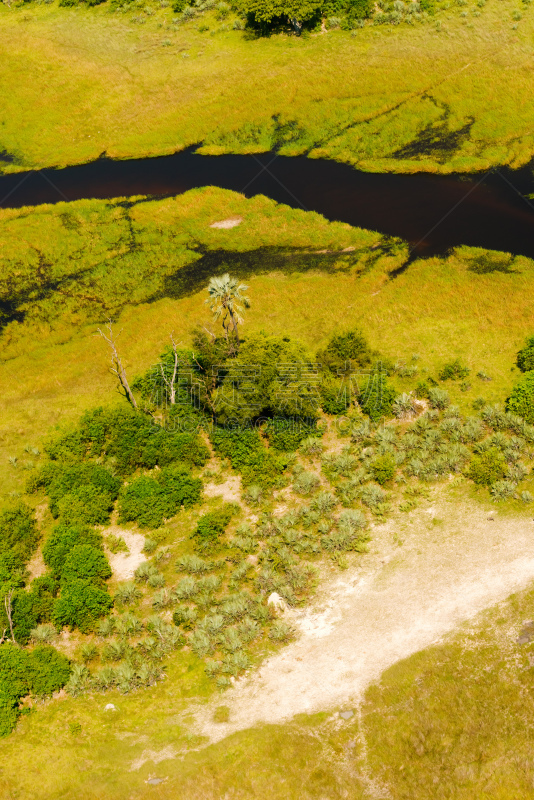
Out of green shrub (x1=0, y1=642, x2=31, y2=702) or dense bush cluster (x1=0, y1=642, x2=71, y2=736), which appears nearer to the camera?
dense bush cluster (x1=0, y1=642, x2=71, y2=736)

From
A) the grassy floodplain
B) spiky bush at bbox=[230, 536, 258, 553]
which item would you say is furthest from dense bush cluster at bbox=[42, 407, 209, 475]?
spiky bush at bbox=[230, 536, 258, 553]

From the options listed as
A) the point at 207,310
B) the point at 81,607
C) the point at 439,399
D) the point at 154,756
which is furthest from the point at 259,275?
the point at 154,756

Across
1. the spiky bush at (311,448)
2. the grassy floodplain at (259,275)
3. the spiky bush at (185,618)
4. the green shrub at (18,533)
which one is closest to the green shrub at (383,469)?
the spiky bush at (311,448)

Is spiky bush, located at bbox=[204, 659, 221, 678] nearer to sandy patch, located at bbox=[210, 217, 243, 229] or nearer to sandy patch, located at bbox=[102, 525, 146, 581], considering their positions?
sandy patch, located at bbox=[102, 525, 146, 581]

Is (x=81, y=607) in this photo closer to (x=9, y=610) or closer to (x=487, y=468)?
(x=9, y=610)

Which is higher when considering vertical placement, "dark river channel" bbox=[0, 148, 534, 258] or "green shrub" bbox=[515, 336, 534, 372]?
"dark river channel" bbox=[0, 148, 534, 258]

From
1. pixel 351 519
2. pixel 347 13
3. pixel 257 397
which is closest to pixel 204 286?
pixel 257 397
